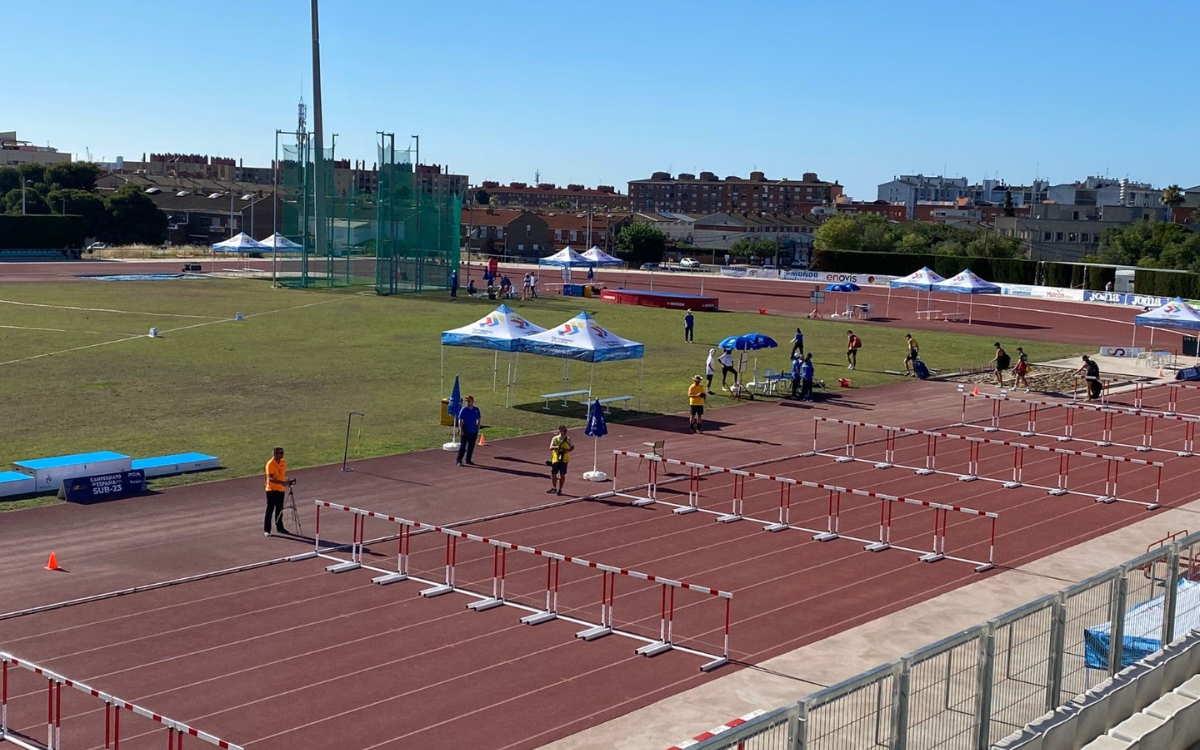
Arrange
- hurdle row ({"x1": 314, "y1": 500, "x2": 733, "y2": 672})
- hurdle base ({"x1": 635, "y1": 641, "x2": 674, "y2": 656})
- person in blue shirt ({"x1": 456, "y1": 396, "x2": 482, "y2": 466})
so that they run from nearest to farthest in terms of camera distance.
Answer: hurdle base ({"x1": 635, "y1": 641, "x2": 674, "y2": 656}), hurdle row ({"x1": 314, "y1": 500, "x2": 733, "y2": 672}), person in blue shirt ({"x1": 456, "y1": 396, "x2": 482, "y2": 466})

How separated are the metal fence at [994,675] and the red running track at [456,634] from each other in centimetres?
370

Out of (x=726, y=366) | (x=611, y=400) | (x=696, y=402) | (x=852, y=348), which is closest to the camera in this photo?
(x=696, y=402)

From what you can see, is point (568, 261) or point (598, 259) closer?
point (568, 261)

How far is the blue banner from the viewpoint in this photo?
21.6 metres

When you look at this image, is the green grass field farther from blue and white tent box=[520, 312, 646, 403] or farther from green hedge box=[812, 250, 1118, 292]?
green hedge box=[812, 250, 1118, 292]

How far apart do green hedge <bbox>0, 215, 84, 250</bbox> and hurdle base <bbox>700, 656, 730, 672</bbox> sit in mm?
92285

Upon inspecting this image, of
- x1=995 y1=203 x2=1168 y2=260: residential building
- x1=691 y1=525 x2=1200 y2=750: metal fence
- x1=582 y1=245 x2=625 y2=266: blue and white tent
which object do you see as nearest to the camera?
x1=691 y1=525 x2=1200 y2=750: metal fence

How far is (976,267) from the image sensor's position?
96125mm

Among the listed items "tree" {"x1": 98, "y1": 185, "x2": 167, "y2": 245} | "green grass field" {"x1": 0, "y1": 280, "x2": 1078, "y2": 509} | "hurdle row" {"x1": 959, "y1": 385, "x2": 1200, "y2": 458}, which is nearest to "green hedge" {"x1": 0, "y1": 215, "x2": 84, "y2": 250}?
"tree" {"x1": 98, "y1": 185, "x2": 167, "y2": 245}

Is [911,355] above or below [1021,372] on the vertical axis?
above

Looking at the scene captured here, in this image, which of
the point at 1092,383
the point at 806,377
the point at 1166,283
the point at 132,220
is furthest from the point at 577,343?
the point at 132,220

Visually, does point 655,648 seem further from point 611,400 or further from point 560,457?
point 611,400

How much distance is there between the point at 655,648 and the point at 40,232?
9293 centimetres

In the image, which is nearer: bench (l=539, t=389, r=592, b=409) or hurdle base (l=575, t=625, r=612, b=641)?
hurdle base (l=575, t=625, r=612, b=641)
